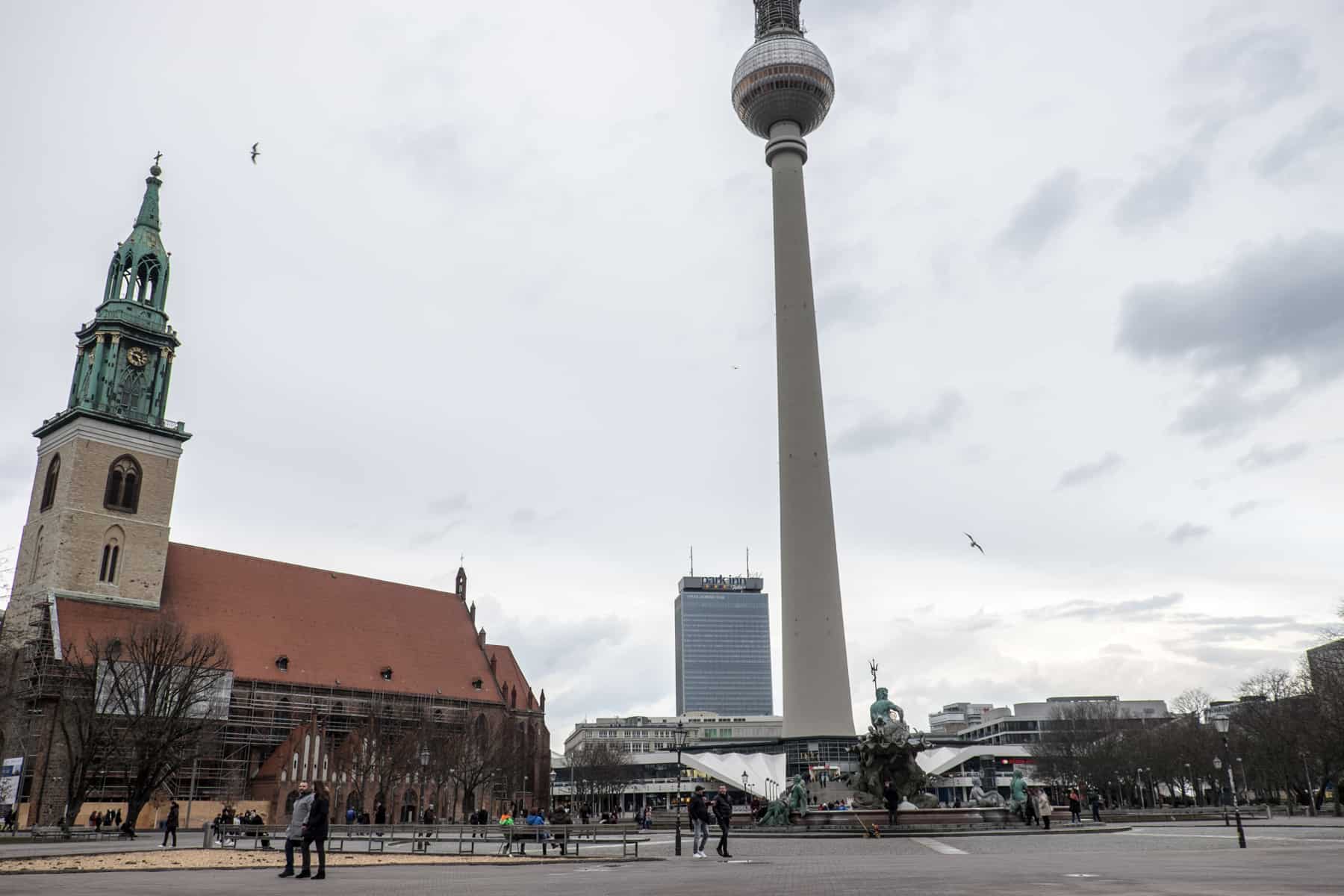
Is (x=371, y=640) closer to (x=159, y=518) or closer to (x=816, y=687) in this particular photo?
(x=159, y=518)

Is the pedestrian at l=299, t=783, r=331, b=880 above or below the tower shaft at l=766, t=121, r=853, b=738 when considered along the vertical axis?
below

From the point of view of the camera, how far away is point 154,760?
130 feet

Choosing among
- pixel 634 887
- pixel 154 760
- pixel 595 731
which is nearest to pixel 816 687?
pixel 154 760

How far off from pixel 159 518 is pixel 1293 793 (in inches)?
3266

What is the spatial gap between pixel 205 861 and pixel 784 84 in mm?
70749

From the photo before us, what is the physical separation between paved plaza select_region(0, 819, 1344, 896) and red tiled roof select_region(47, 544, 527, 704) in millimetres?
40841

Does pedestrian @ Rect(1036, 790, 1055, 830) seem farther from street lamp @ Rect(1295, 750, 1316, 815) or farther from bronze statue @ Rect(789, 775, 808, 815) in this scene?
street lamp @ Rect(1295, 750, 1316, 815)

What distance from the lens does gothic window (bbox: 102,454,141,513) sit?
59.9 m

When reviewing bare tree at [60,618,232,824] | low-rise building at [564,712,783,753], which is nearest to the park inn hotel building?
bare tree at [60,618,232,824]

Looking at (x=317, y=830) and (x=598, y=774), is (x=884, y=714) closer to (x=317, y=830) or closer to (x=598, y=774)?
(x=317, y=830)

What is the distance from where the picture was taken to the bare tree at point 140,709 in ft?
130

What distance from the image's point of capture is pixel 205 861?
2139 cm

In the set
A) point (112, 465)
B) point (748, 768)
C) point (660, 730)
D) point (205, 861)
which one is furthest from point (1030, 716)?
point (205, 861)

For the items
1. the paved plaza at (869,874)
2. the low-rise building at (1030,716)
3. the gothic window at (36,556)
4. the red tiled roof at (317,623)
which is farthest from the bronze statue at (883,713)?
the low-rise building at (1030,716)
